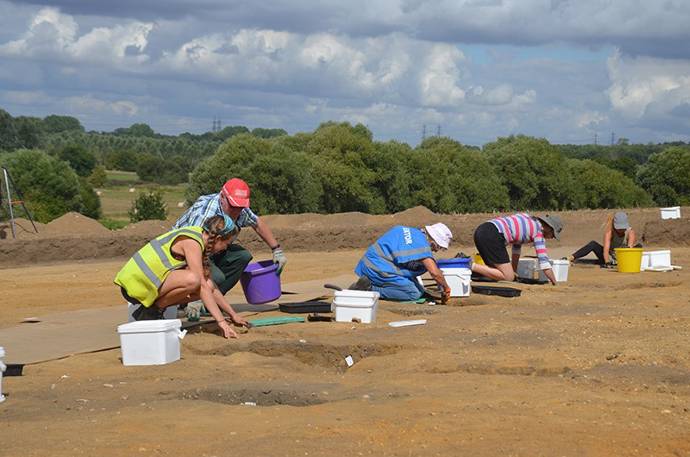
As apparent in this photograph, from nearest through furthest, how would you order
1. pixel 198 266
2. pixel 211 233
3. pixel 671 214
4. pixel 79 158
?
pixel 198 266, pixel 211 233, pixel 671 214, pixel 79 158

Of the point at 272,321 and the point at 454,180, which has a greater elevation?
the point at 454,180

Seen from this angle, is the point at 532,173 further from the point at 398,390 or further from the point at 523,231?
the point at 398,390

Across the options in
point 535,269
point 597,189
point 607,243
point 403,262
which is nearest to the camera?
point 403,262

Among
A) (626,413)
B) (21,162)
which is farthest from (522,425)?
(21,162)

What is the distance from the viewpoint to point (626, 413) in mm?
6363

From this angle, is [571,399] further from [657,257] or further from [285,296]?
[657,257]

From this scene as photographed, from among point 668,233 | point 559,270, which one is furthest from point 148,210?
point 559,270

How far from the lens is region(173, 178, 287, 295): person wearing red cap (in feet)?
32.8

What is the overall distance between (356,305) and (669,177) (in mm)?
54191

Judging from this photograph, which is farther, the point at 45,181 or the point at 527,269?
the point at 45,181

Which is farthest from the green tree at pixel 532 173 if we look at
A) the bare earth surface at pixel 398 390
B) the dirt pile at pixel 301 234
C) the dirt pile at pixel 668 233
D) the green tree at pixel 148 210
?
the bare earth surface at pixel 398 390

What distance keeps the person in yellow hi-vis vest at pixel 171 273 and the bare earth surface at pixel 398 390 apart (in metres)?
0.45

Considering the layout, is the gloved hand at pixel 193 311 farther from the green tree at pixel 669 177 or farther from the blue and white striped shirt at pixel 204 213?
the green tree at pixel 669 177

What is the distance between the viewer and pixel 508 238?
14.2 metres
